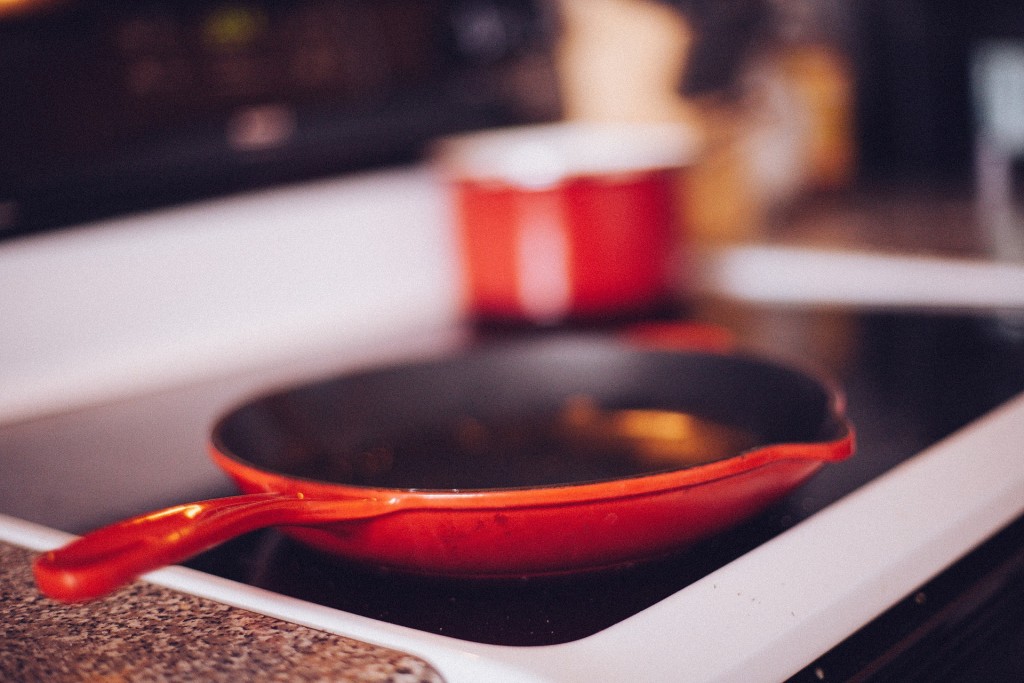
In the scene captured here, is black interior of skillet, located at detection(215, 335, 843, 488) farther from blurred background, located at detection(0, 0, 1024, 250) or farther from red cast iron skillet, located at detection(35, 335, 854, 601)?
blurred background, located at detection(0, 0, 1024, 250)

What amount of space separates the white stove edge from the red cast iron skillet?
1.1 inches

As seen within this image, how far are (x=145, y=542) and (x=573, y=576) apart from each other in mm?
156

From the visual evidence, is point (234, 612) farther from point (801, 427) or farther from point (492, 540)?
point (801, 427)

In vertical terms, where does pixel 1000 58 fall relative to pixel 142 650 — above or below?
above

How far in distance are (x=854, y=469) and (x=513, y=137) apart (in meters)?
0.58

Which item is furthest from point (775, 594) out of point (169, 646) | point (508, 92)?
point (508, 92)

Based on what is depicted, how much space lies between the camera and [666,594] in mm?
342

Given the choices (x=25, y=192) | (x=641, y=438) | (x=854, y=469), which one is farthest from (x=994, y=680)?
(x=25, y=192)

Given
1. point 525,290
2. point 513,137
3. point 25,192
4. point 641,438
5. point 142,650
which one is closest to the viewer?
point 142,650

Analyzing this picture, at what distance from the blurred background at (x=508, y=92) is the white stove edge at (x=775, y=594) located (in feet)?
1.09

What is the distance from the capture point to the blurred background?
0.66 m

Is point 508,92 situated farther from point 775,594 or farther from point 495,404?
point 775,594

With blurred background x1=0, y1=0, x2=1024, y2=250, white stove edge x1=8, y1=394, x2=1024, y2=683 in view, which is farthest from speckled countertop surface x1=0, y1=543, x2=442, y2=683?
blurred background x1=0, y1=0, x2=1024, y2=250

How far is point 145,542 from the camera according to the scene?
10.5 inches
